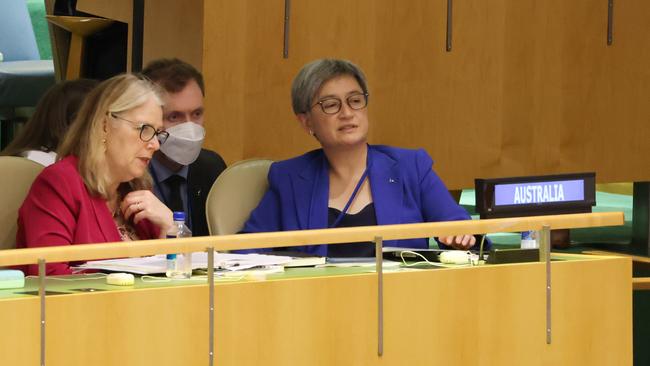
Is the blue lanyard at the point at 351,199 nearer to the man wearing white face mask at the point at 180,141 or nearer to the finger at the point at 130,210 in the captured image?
the man wearing white face mask at the point at 180,141

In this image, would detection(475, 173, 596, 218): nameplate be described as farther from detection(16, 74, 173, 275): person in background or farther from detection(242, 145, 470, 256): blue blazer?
detection(16, 74, 173, 275): person in background

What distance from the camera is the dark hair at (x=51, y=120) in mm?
4258

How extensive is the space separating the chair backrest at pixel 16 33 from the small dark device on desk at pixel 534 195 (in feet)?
19.4

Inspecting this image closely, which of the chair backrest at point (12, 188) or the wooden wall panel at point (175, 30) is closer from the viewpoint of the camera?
the chair backrest at point (12, 188)

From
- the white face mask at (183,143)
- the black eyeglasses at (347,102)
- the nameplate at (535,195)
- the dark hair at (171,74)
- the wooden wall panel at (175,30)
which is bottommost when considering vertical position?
the nameplate at (535,195)

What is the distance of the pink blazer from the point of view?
3.64 meters

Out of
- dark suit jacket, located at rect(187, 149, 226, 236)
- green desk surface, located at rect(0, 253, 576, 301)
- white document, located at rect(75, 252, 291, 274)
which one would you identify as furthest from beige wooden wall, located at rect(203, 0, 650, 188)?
green desk surface, located at rect(0, 253, 576, 301)

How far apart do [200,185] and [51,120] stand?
2.01 ft

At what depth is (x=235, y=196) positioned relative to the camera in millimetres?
4488

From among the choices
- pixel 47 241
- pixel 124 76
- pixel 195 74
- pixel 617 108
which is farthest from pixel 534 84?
pixel 47 241

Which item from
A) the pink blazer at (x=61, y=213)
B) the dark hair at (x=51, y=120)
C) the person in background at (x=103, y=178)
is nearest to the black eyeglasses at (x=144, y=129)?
the person in background at (x=103, y=178)

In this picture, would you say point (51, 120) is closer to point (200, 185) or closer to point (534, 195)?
point (200, 185)

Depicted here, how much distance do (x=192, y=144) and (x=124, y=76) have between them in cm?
60

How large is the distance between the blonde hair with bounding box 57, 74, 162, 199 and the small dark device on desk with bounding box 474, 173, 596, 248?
1.08 meters
